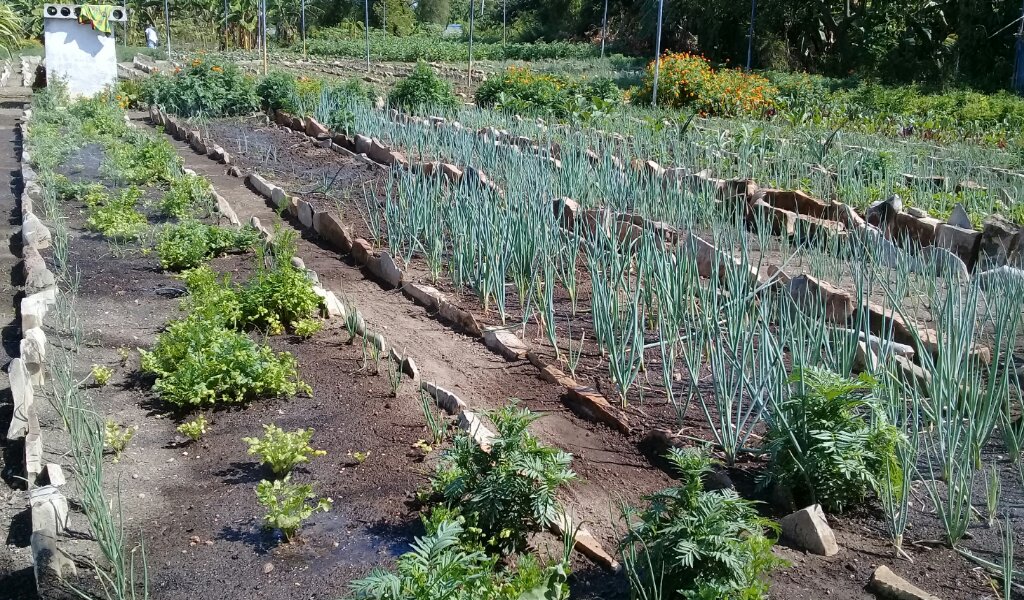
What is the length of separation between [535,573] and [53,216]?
5020 millimetres

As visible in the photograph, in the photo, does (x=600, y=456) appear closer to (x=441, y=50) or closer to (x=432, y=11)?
(x=441, y=50)

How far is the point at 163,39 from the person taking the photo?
122ft

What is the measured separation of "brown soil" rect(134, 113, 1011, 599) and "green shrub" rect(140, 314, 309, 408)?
71 centimetres

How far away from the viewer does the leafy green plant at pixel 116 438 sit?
3.39 m

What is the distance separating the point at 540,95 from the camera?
1345 centimetres

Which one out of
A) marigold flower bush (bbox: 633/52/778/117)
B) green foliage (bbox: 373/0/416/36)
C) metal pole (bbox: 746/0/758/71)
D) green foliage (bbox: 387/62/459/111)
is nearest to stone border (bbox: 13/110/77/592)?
green foliage (bbox: 387/62/459/111)

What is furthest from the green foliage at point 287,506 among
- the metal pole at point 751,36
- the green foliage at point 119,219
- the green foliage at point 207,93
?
the metal pole at point 751,36

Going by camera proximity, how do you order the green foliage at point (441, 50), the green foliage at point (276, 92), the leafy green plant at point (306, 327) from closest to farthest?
the leafy green plant at point (306, 327), the green foliage at point (276, 92), the green foliage at point (441, 50)

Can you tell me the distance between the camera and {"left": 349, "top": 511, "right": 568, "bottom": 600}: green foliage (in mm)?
2145

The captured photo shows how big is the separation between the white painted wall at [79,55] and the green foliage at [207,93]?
2.78 meters

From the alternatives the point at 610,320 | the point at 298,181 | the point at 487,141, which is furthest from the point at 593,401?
the point at 298,181

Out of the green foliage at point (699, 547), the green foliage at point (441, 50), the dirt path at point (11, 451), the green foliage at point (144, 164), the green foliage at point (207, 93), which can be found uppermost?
the green foliage at point (441, 50)

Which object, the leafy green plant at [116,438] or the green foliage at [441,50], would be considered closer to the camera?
the leafy green plant at [116,438]

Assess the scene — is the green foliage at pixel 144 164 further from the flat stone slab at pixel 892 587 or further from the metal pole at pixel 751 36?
the metal pole at pixel 751 36
